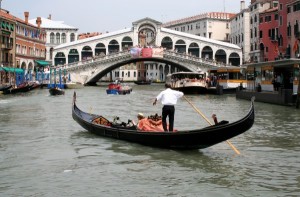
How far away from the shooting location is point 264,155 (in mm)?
7820

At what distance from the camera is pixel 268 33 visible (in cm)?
3750

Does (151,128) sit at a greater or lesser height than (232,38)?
lesser

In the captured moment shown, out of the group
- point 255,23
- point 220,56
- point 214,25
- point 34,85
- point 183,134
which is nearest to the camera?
point 183,134

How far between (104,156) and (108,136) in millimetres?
1343

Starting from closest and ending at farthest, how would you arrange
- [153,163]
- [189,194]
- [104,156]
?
[189,194], [153,163], [104,156]

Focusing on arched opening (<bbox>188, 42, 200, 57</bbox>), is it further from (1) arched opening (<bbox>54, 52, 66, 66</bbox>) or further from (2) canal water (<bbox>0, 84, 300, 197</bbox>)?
(2) canal water (<bbox>0, 84, 300, 197</bbox>)

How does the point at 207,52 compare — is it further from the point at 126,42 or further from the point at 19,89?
the point at 19,89

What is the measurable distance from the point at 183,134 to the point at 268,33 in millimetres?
31633

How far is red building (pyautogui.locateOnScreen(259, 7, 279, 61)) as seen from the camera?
118 feet

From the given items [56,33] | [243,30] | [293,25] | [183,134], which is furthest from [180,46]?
[183,134]

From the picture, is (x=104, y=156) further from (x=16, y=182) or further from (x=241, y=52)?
(x=241, y=52)

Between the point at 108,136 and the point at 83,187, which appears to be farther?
the point at 108,136

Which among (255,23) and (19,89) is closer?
(19,89)

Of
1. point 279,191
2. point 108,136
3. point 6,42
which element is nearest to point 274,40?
point 6,42
